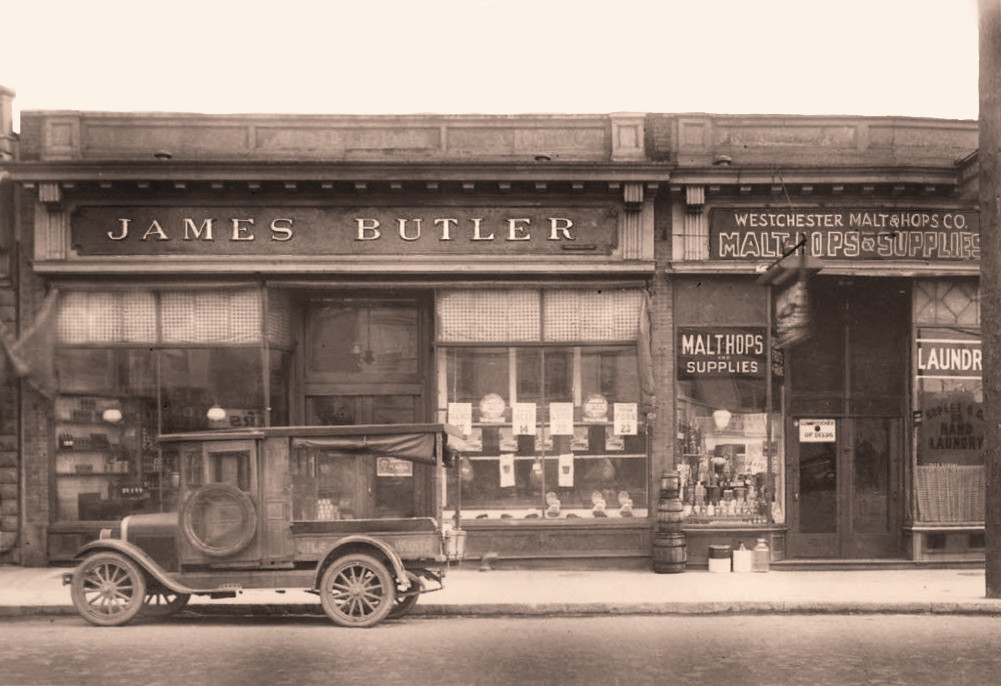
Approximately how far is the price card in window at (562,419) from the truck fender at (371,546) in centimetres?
498

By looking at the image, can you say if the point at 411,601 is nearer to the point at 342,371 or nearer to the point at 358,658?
the point at 358,658

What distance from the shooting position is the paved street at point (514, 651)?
8.81m

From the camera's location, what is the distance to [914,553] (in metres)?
15.9

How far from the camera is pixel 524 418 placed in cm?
1595

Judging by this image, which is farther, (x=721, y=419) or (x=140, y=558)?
(x=721, y=419)

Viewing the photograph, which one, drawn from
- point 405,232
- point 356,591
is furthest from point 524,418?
point 356,591

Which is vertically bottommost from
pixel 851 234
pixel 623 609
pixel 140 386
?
pixel 623 609

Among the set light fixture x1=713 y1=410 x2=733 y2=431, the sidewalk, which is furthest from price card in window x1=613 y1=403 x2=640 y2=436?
the sidewalk

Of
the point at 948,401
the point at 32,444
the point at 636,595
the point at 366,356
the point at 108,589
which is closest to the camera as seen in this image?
the point at 108,589

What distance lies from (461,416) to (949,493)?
23.0ft

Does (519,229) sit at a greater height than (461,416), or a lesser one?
greater

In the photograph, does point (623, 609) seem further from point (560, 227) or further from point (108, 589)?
point (560, 227)

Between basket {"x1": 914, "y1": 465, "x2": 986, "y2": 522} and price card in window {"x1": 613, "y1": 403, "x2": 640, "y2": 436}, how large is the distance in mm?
4069

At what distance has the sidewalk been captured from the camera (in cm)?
1241
